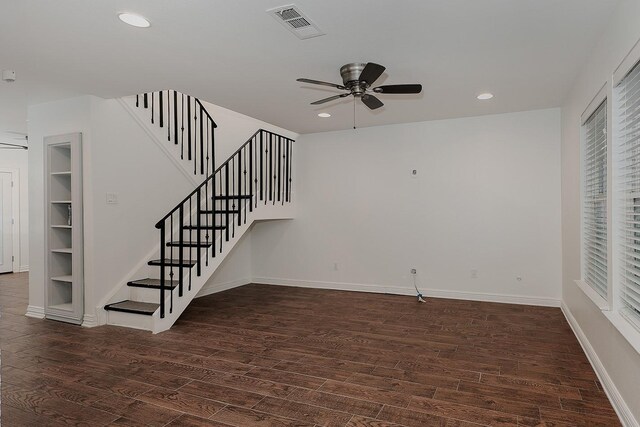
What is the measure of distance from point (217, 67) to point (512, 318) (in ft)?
14.0

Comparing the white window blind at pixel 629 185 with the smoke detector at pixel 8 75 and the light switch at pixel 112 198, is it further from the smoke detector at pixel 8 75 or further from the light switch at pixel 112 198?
the smoke detector at pixel 8 75

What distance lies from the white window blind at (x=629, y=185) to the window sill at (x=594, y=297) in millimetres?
216

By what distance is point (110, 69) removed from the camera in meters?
3.79

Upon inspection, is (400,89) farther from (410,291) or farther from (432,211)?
(410,291)

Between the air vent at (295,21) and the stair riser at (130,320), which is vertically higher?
the air vent at (295,21)

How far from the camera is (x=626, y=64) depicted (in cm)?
247

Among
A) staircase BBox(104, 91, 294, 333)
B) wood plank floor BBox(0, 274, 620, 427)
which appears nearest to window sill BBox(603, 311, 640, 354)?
wood plank floor BBox(0, 274, 620, 427)

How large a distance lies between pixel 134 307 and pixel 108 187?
4.67 feet

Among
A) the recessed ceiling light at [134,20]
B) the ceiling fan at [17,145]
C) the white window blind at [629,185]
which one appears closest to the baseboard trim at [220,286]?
the ceiling fan at [17,145]

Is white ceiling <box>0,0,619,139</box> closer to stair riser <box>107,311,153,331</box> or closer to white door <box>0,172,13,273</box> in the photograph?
stair riser <box>107,311,153,331</box>

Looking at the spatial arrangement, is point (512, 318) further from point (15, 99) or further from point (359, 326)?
point (15, 99)

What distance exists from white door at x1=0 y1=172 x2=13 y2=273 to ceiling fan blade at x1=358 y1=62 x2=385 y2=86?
828cm

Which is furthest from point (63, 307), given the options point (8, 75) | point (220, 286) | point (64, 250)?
point (8, 75)

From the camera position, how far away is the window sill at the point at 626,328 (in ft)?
7.36
